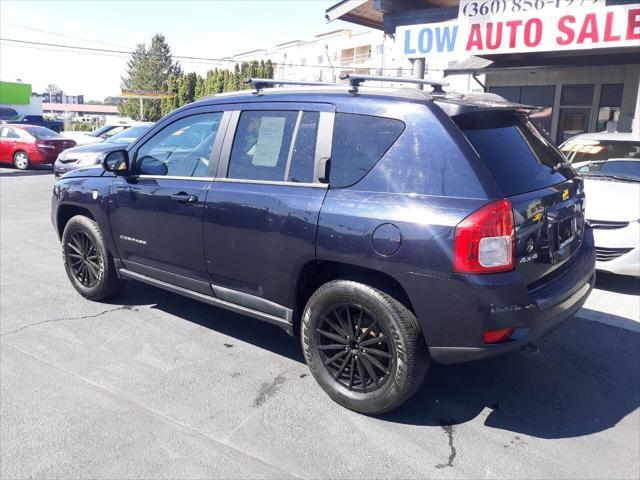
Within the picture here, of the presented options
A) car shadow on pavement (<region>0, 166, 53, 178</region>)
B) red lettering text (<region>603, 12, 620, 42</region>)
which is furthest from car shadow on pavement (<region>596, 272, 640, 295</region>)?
car shadow on pavement (<region>0, 166, 53, 178</region>)

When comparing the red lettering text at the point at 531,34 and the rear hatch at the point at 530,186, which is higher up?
the red lettering text at the point at 531,34

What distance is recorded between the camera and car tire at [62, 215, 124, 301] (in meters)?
4.88

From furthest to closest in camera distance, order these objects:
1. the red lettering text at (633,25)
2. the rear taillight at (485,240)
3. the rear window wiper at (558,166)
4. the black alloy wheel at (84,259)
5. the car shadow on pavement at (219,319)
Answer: the red lettering text at (633,25), the black alloy wheel at (84,259), the car shadow on pavement at (219,319), the rear window wiper at (558,166), the rear taillight at (485,240)

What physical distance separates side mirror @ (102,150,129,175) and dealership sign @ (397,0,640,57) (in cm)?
951

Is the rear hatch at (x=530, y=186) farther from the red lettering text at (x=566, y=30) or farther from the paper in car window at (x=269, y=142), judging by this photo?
the red lettering text at (x=566, y=30)

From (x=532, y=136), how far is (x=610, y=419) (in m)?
1.81

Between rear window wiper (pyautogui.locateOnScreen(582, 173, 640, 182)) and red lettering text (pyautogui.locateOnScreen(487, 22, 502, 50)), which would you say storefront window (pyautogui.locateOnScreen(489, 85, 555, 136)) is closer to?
red lettering text (pyautogui.locateOnScreen(487, 22, 502, 50))

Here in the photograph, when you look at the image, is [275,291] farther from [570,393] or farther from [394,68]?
[394,68]

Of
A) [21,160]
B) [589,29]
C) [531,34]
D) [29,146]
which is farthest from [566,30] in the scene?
[21,160]

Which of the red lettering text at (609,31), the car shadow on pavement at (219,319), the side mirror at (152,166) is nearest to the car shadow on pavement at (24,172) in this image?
the car shadow on pavement at (219,319)

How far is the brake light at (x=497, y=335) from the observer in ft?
9.42

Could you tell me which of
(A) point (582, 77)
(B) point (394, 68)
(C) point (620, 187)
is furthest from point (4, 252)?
(A) point (582, 77)

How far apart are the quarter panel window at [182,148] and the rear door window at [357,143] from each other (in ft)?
3.67

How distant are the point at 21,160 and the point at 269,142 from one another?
17016 mm
